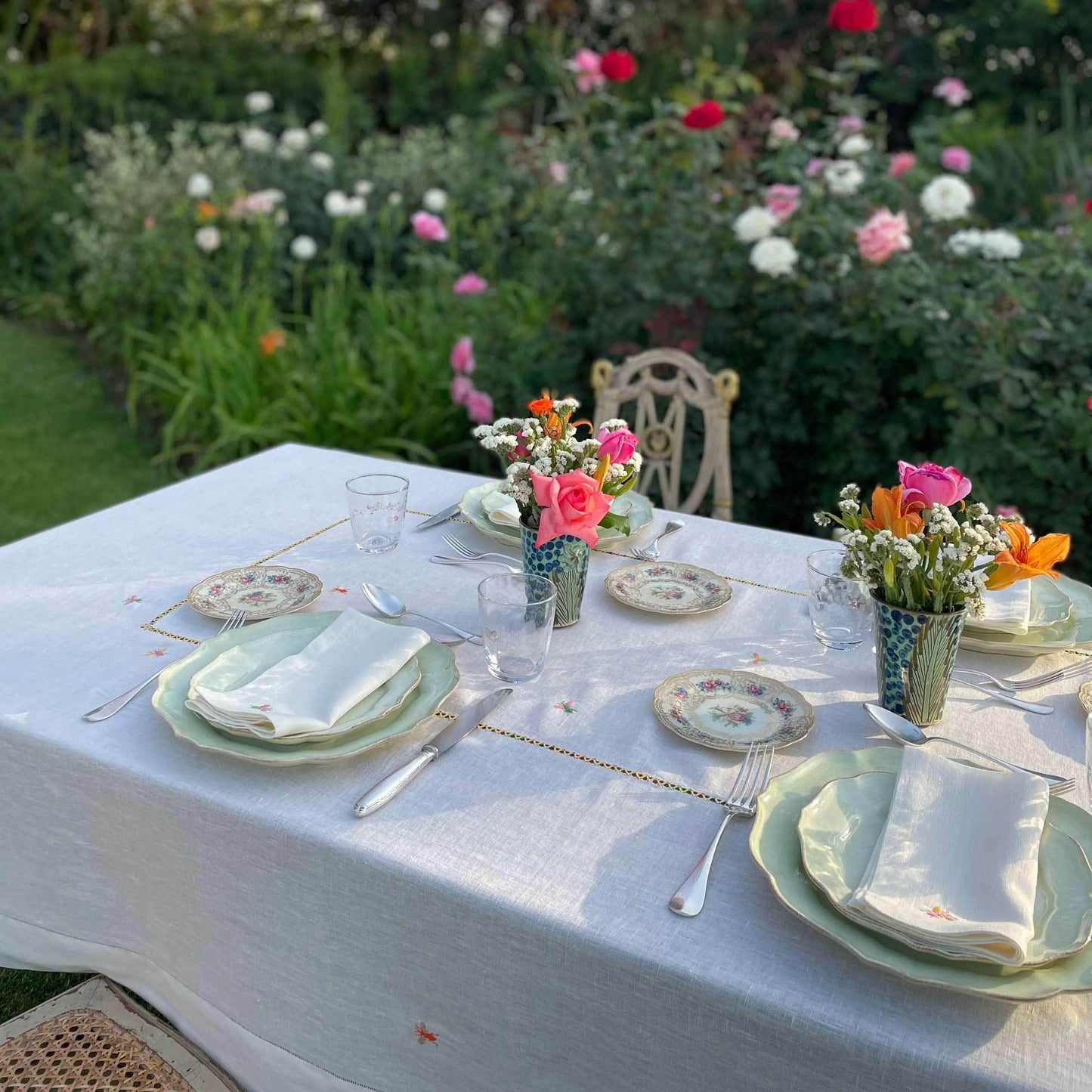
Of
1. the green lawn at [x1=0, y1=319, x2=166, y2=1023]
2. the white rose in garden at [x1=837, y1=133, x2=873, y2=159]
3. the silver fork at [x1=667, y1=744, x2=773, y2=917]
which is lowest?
the green lawn at [x1=0, y1=319, x2=166, y2=1023]

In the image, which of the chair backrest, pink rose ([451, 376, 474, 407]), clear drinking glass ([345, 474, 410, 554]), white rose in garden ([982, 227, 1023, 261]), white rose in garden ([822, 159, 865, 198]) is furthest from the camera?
pink rose ([451, 376, 474, 407])

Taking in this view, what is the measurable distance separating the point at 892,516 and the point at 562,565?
1.47ft

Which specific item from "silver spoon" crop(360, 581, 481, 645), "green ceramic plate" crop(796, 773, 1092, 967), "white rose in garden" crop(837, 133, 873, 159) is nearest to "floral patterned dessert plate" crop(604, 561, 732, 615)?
"silver spoon" crop(360, 581, 481, 645)

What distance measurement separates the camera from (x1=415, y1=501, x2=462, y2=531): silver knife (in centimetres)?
185

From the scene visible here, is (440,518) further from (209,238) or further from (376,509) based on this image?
(209,238)

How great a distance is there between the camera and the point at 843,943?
89cm

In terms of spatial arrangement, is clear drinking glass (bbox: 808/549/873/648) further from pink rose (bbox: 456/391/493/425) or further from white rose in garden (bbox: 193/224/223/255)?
white rose in garden (bbox: 193/224/223/255)

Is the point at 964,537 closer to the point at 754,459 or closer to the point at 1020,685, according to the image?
the point at 1020,685

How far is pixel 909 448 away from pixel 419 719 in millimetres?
2433

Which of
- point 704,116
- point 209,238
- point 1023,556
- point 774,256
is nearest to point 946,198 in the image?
point 774,256

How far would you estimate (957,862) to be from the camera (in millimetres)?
979

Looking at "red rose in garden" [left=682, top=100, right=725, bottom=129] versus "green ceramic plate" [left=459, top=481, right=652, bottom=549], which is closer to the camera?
"green ceramic plate" [left=459, top=481, right=652, bottom=549]

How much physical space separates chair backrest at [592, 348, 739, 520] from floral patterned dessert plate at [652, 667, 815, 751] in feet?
3.82

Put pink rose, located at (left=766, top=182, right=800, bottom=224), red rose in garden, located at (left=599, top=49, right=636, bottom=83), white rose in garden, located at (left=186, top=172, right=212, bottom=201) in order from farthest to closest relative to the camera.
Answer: white rose in garden, located at (left=186, top=172, right=212, bottom=201) < red rose in garden, located at (left=599, top=49, right=636, bottom=83) < pink rose, located at (left=766, top=182, right=800, bottom=224)
